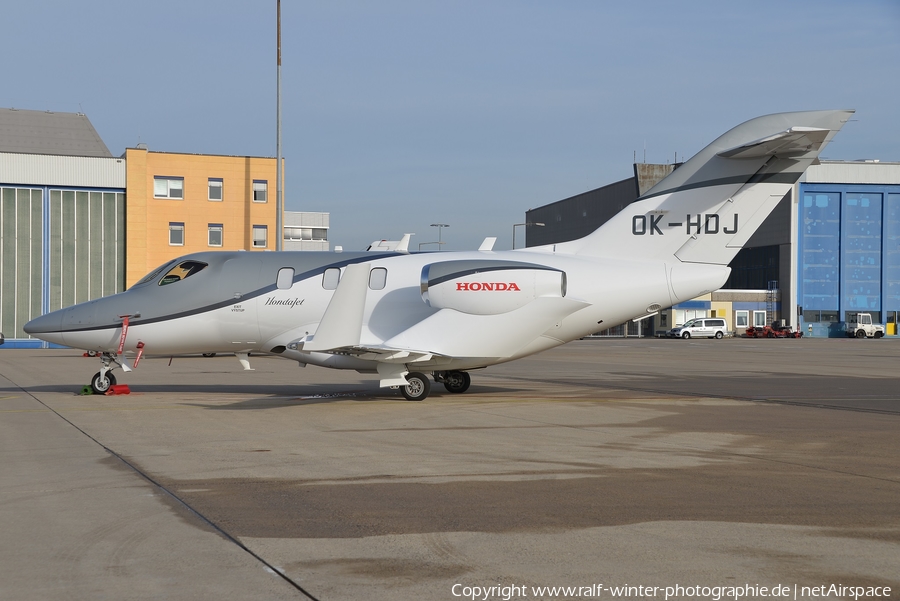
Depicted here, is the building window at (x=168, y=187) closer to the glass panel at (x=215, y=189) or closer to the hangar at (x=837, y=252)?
the glass panel at (x=215, y=189)

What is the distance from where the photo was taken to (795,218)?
85.6m

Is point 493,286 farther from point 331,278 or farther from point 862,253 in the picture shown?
point 862,253

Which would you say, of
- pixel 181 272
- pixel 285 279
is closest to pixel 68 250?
pixel 181 272

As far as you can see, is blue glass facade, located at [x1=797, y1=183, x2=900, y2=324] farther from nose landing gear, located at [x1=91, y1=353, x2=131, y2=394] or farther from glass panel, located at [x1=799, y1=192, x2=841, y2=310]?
nose landing gear, located at [x1=91, y1=353, x2=131, y2=394]

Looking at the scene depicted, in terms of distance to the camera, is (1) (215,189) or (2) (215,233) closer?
(2) (215,233)

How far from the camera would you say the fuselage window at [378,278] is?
18688 mm

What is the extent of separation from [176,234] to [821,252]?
62059 millimetres

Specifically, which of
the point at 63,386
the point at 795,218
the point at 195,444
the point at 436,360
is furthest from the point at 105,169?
the point at 795,218

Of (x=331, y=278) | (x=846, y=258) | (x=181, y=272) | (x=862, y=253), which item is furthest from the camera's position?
(x=846, y=258)

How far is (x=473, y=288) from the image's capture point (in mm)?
17328

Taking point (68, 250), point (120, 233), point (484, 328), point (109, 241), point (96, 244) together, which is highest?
point (120, 233)

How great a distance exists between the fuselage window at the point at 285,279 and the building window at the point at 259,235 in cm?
3877

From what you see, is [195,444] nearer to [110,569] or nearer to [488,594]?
[110,569]

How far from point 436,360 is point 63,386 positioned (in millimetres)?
11091
